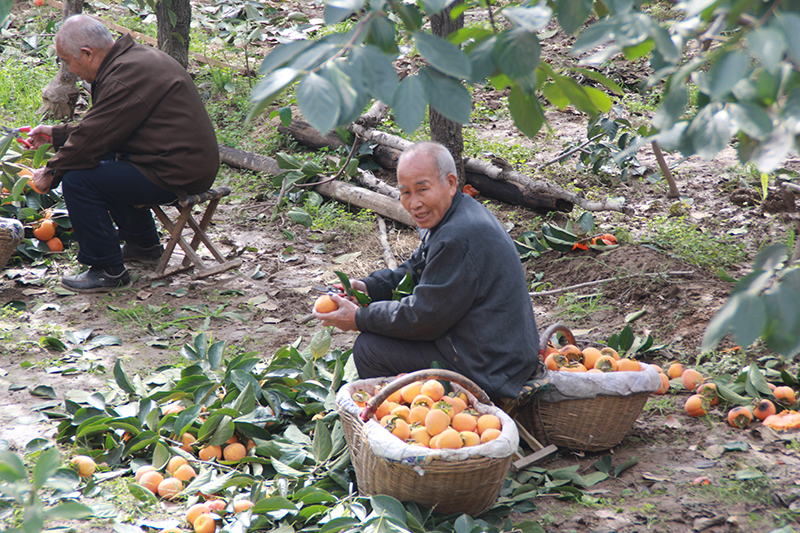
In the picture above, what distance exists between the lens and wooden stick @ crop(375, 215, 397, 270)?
4.76 metres

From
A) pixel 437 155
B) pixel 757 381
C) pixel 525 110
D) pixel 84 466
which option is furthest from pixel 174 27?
pixel 525 110

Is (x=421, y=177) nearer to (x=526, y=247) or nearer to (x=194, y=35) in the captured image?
(x=526, y=247)

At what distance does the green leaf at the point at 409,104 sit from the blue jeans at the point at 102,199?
12.7 ft

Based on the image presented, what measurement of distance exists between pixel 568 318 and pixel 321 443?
204cm

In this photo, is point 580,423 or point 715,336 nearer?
point 715,336

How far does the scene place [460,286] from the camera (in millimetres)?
2480

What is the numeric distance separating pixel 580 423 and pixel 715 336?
2021 millimetres

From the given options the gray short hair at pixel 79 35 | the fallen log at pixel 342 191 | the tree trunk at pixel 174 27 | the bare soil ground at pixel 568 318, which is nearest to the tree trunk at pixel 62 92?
the tree trunk at pixel 174 27

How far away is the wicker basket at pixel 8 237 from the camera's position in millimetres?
4164

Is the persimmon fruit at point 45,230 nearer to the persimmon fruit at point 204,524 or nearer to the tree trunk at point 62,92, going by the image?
the tree trunk at point 62,92

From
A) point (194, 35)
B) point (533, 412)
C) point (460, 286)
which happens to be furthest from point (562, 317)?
point (194, 35)

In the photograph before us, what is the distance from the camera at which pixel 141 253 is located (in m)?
4.93

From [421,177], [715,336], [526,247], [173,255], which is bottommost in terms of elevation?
[173,255]

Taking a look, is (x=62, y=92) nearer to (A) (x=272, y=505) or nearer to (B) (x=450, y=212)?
(B) (x=450, y=212)
